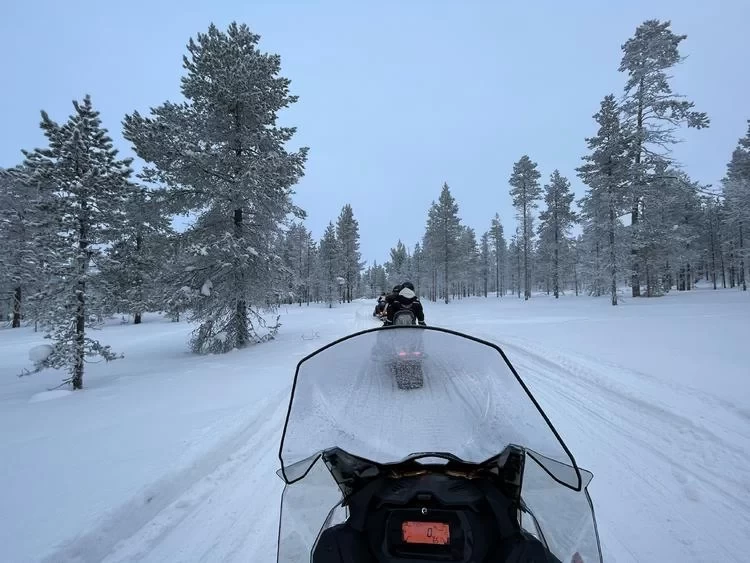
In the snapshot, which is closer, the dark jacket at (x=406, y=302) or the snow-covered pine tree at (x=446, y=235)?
the dark jacket at (x=406, y=302)

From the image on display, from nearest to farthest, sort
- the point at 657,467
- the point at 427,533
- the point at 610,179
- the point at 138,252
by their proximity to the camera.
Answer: the point at 427,533 < the point at 657,467 < the point at 138,252 < the point at 610,179

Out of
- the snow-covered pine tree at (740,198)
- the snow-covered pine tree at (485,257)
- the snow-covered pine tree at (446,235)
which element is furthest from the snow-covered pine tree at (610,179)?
the snow-covered pine tree at (485,257)

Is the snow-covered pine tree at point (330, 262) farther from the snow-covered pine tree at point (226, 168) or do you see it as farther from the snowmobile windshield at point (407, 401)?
the snowmobile windshield at point (407, 401)

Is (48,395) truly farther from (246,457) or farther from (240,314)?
(246,457)

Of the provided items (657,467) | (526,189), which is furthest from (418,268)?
(657,467)

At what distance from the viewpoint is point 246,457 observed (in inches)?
168

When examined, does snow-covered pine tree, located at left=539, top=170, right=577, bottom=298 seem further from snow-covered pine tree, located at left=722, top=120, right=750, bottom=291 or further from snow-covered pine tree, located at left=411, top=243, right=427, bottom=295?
snow-covered pine tree, located at left=411, top=243, right=427, bottom=295

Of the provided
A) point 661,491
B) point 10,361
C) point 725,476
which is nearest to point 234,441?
point 661,491

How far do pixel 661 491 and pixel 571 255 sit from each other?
4533cm

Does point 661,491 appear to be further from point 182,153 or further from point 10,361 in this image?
point 10,361

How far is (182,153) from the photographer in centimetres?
1133

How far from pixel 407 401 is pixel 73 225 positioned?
10009mm

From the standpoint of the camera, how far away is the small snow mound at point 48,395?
7.49 metres

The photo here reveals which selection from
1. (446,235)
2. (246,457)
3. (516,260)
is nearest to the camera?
(246,457)
